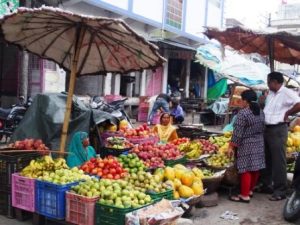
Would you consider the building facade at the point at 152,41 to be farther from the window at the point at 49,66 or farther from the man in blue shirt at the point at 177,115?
the man in blue shirt at the point at 177,115

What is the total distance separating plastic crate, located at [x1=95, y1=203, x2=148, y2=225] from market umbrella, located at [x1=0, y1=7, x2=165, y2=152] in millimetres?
1763

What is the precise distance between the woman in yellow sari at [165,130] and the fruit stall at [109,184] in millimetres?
1172

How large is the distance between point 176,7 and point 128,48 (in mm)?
15523

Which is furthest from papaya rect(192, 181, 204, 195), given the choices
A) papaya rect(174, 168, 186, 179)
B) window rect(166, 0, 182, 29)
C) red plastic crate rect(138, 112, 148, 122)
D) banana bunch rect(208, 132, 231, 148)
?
window rect(166, 0, 182, 29)

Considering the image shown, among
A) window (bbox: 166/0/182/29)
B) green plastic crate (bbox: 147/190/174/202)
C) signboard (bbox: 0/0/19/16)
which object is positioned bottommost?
green plastic crate (bbox: 147/190/174/202)

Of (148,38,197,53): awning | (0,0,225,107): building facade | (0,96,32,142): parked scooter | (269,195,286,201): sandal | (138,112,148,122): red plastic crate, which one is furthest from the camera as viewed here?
(148,38,197,53): awning

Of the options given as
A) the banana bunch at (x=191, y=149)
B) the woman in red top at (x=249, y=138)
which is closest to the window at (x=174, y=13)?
the banana bunch at (x=191, y=149)

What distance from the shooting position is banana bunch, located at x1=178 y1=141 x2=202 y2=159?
712cm

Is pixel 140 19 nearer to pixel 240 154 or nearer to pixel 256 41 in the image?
pixel 256 41

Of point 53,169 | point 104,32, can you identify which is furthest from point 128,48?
point 53,169

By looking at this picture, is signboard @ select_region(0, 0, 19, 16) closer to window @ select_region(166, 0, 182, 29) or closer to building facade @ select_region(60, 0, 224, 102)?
building facade @ select_region(60, 0, 224, 102)

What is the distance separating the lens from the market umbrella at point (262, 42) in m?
6.84

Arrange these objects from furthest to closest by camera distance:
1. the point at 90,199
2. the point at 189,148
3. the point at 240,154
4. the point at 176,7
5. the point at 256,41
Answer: the point at 176,7 → the point at 256,41 → the point at 189,148 → the point at 240,154 → the point at 90,199

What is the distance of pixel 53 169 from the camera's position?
5.24 meters
